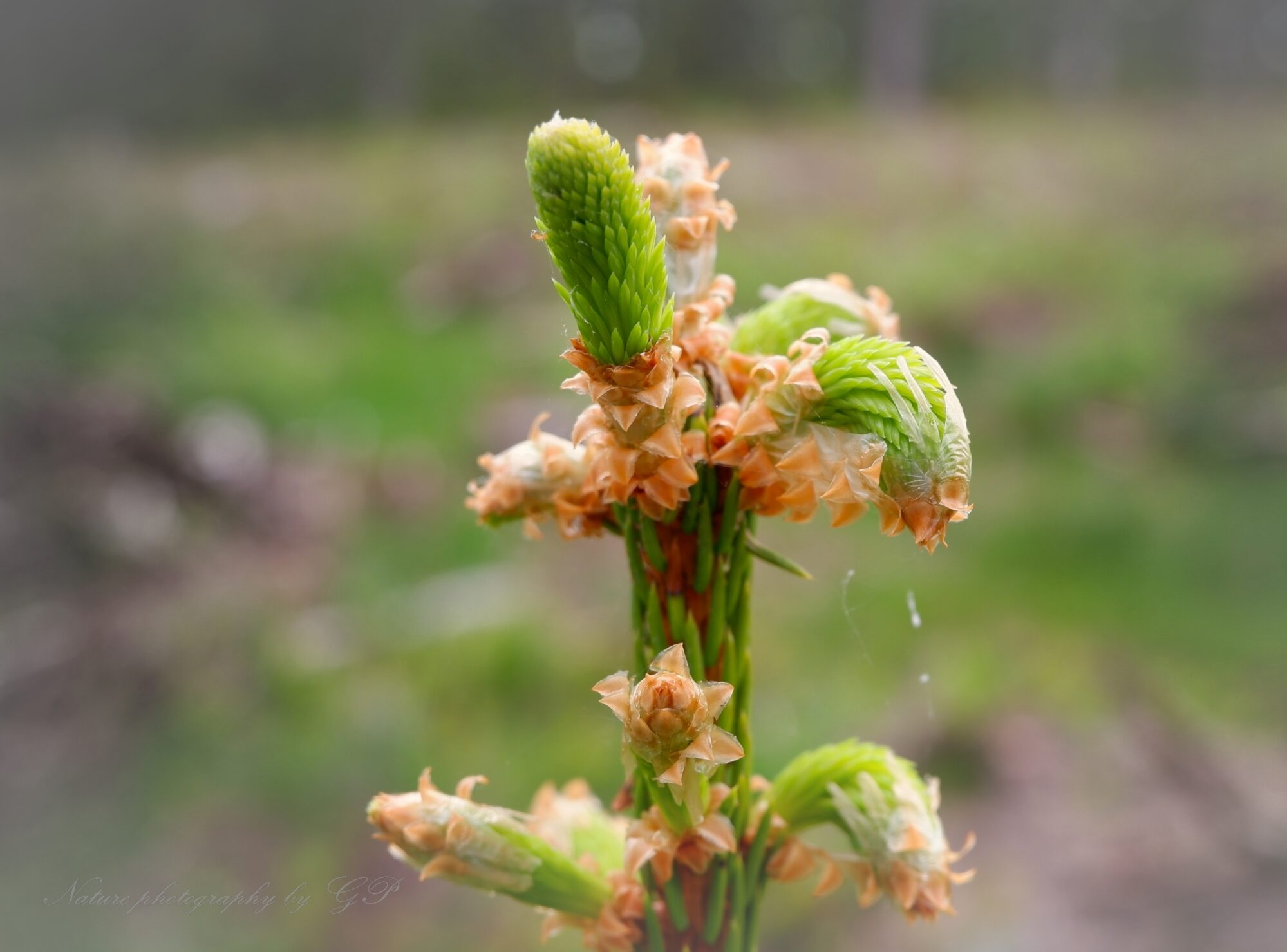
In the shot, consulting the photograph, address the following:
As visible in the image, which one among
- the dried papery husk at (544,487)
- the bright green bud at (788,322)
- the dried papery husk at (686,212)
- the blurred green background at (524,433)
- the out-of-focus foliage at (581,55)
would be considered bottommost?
the blurred green background at (524,433)

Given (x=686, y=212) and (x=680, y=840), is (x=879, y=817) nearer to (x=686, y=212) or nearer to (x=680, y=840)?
(x=680, y=840)

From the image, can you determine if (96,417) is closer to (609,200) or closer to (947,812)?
(947,812)

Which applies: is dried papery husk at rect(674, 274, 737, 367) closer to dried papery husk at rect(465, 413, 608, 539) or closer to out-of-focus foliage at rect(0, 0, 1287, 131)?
dried papery husk at rect(465, 413, 608, 539)

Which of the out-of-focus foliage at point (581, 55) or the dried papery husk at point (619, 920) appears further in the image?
the out-of-focus foliage at point (581, 55)

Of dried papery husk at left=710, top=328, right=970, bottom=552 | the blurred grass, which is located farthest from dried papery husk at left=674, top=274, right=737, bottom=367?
the blurred grass

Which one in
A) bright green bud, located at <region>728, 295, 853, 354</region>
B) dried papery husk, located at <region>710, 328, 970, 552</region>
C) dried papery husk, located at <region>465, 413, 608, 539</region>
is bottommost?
dried papery husk, located at <region>465, 413, 608, 539</region>

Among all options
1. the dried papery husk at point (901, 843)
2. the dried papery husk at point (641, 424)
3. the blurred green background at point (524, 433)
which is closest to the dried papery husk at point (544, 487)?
the dried papery husk at point (641, 424)

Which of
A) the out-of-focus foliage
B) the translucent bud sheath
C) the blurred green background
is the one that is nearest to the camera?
the translucent bud sheath

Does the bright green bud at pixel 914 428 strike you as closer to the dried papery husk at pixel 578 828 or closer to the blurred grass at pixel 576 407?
the dried papery husk at pixel 578 828

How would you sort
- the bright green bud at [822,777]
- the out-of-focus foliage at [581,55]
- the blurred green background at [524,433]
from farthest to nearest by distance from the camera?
1. the out-of-focus foliage at [581,55]
2. the blurred green background at [524,433]
3. the bright green bud at [822,777]
